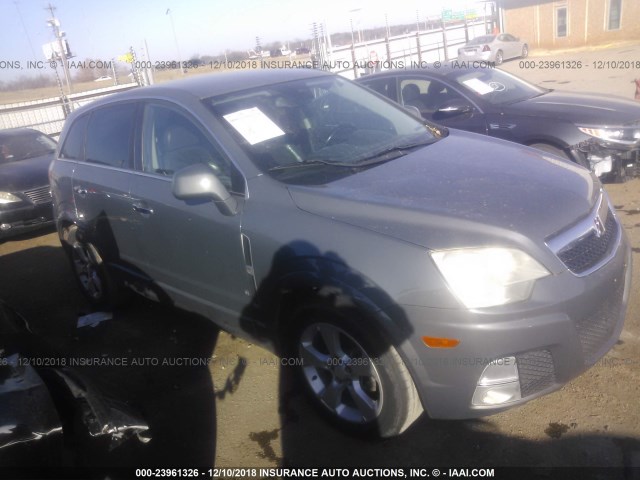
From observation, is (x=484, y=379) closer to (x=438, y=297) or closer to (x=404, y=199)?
(x=438, y=297)

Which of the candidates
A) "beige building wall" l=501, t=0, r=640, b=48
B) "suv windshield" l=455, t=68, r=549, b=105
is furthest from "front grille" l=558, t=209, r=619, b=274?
"beige building wall" l=501, t=0, r=640, b=48

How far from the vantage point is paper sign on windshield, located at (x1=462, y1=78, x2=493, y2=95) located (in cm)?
631

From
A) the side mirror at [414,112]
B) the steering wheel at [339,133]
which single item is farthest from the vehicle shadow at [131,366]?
the side mirror at [414,112]

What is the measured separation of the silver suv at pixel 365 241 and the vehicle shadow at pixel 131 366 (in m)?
0.50

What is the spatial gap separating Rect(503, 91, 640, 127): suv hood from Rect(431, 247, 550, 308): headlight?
3.98 meters

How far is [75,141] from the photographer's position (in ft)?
15.0

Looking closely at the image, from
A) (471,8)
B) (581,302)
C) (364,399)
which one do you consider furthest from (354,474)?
(471,8)

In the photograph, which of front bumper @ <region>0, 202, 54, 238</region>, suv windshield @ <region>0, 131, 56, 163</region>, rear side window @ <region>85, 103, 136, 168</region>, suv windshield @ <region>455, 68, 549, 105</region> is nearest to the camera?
rear side window @ <region>85, 103, 136, 168</region>

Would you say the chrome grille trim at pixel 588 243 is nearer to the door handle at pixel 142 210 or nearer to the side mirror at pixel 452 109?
the door handle at pixel 142 210

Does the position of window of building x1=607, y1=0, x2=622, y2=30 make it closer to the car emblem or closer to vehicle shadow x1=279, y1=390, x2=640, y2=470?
the car emblem

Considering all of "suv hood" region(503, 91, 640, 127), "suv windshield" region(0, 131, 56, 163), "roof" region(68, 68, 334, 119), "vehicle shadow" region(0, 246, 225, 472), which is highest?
"roof" region(68, 68, 334, 119)

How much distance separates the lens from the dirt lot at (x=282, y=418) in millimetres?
2564

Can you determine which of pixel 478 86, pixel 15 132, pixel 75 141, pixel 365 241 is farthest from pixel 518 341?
pixel 15 132

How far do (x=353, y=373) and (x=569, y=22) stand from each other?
3253 centimetres
